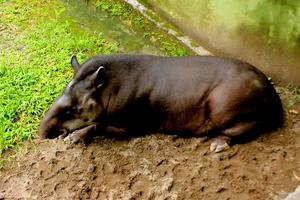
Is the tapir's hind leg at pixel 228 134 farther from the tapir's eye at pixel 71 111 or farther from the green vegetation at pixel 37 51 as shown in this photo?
the green vegetation at pixel 37 51

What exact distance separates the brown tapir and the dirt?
5.8 inches

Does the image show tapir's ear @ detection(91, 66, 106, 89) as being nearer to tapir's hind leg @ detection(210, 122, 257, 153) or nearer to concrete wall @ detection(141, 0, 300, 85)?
tapir's hind leg @ detection(210, 122, 257, 153)

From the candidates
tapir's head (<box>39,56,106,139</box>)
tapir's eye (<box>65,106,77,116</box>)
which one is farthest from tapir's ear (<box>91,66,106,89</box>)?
tapir's eye (<box>65,106,77,116</box>)

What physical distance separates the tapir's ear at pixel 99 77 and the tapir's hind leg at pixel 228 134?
4.23ft

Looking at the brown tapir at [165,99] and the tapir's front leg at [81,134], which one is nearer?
the brown tapir at [165,99]

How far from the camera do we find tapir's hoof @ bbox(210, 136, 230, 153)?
518 cm

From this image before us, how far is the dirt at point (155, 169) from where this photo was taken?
15.7 feet

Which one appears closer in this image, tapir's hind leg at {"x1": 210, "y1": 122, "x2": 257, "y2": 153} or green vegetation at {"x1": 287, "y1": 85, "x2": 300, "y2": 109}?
tapir's hind leg at {"x1": 210, "y1": 122, "x2": 257, "y2": 153}

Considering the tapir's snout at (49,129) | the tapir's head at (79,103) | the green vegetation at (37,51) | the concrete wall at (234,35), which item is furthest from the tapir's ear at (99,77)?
the concrete wall at (234,35)

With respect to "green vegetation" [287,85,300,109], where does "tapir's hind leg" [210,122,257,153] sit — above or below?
below

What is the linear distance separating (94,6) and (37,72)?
1.73 metres

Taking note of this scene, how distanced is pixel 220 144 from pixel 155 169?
0.72 meters

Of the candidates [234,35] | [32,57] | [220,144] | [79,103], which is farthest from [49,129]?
[234,35]

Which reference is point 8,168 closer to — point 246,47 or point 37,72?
point 37,72
